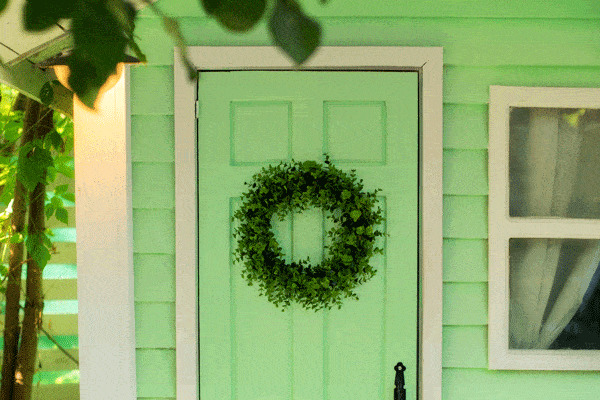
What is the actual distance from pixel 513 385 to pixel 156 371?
Result: 1486 millimetres

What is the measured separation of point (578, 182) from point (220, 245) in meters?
1.51

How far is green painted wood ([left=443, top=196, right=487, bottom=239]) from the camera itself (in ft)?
6.42

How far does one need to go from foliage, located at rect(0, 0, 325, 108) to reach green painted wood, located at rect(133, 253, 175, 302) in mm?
1611

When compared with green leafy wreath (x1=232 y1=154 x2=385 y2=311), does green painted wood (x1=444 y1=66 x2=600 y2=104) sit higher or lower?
higher

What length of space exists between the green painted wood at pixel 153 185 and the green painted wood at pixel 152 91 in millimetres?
221

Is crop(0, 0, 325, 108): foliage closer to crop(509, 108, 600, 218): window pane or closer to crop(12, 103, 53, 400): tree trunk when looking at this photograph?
crop(509, 108, 600, 218): window pane

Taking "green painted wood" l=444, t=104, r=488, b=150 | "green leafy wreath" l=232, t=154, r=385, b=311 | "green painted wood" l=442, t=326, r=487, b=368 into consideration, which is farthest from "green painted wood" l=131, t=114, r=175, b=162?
"green painted wood" l=442, t=326, r=487, b=368

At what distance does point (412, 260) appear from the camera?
6.42ft

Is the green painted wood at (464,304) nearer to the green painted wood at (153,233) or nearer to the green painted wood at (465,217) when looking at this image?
the green painted wood at (465,217)

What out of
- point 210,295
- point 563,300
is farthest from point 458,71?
point 210,295

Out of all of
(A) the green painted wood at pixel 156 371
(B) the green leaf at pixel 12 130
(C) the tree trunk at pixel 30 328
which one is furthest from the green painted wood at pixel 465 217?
(B) the green leaf at pixel 12 130

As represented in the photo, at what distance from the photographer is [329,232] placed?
1900 millimetres

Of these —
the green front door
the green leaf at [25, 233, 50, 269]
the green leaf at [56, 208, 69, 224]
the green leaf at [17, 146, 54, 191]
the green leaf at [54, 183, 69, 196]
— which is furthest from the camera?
the green leaf at [54, 183, 69, 196]

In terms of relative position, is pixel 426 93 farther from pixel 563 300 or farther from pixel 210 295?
pixel 210 295
